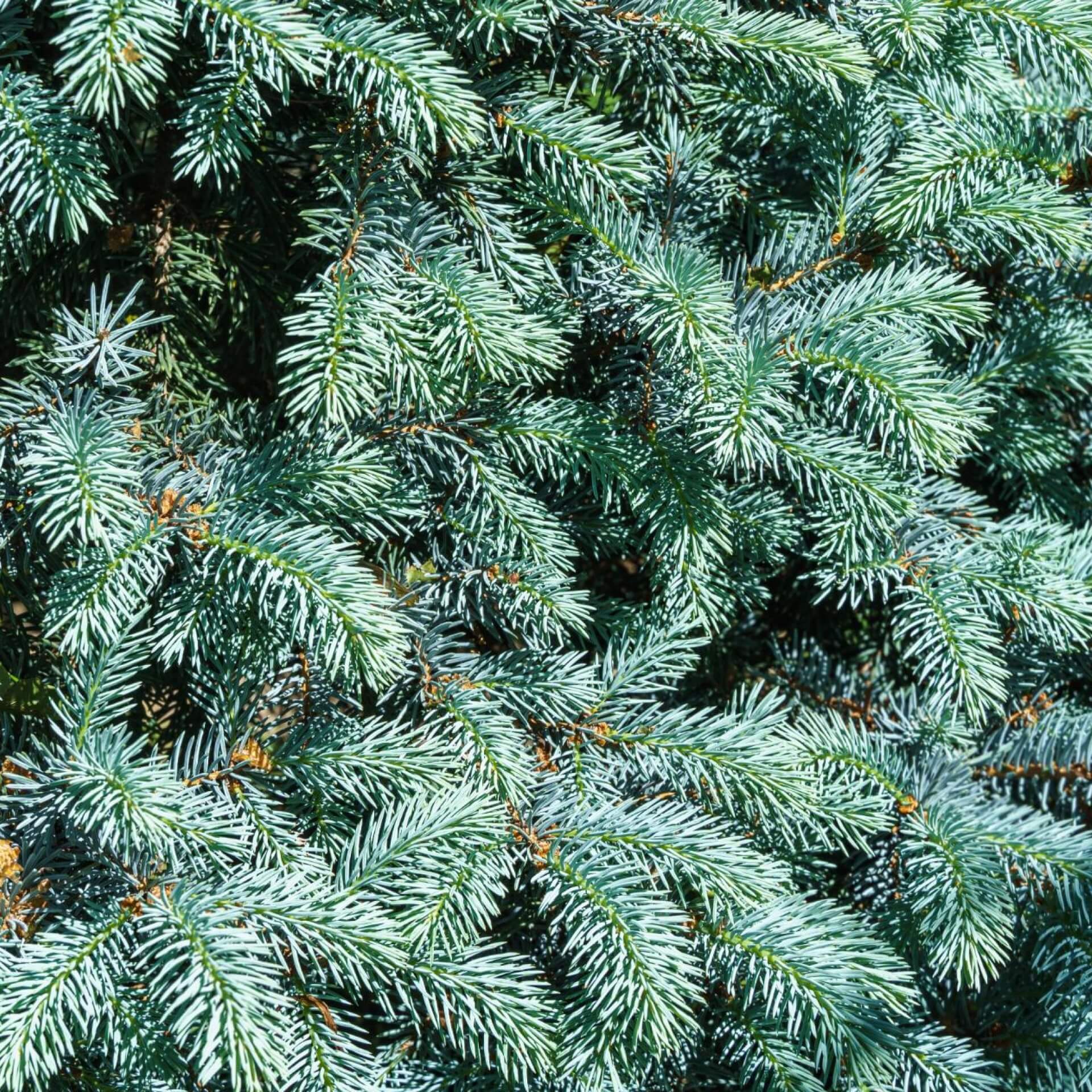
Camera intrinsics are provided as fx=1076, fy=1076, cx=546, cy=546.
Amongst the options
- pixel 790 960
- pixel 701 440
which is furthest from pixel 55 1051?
pixel 701 440

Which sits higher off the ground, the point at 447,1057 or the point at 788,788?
the point at 788,788

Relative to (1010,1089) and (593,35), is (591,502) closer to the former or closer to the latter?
(593,35)

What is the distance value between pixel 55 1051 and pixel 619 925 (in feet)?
1.05

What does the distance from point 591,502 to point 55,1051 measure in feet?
1.58

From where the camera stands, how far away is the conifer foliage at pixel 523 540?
1.98 feet

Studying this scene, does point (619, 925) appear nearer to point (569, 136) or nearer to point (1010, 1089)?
point (1010, 1089)

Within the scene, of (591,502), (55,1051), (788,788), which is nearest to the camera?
(55,1051)

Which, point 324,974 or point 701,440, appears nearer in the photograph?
point 324,974

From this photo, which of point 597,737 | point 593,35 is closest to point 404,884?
point 597,737

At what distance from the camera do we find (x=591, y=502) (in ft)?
2.63

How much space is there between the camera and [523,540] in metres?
0.72

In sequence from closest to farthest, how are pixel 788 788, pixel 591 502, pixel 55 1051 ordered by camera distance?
pixel 55 1051 < pixel 788 788 < pixel 591 502

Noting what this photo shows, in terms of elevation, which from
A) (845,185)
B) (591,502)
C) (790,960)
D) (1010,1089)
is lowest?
(1010,1089)

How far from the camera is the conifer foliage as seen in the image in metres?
0.60
